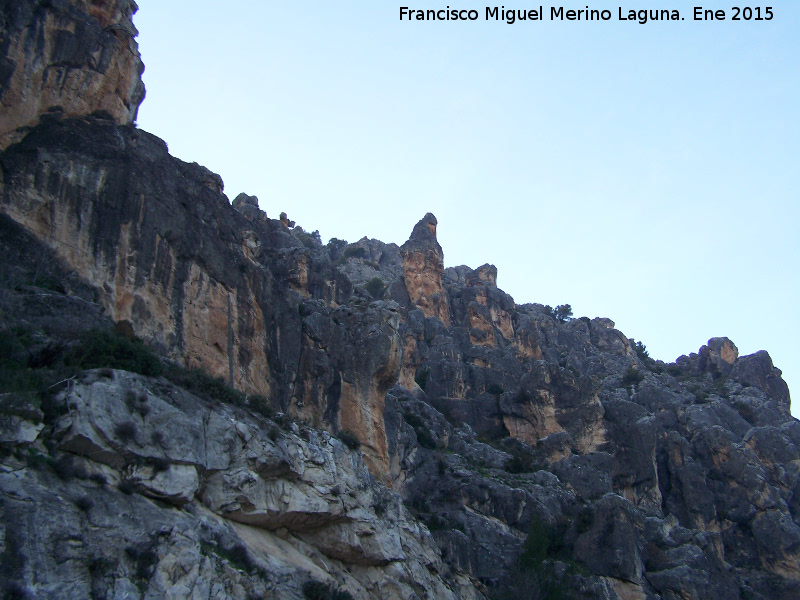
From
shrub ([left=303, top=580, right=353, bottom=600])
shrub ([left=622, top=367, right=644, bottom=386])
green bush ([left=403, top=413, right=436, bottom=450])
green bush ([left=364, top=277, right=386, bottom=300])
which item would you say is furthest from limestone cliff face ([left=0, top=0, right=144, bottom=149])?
shrub ([left=622, top=367, right=644, bottom=386])

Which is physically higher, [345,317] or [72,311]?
[345,317]

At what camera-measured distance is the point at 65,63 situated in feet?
106

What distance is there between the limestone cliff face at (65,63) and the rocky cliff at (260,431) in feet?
0.37

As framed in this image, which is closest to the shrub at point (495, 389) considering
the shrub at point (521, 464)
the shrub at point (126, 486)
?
the shrub at point (521, 464)

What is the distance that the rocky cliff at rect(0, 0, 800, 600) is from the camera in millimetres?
18969

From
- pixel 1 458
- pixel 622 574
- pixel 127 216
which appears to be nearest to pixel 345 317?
pixel 127 216

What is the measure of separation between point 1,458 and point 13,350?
4.69 metres

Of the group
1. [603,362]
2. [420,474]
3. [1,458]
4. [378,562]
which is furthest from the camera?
[603,362]

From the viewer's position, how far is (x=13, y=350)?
2050 centimetres

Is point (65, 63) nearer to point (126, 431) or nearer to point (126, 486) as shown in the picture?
point (126, 431)

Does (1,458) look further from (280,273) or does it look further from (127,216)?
(280,273)

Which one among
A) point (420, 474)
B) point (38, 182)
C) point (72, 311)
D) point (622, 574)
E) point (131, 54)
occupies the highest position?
point (131, 54)

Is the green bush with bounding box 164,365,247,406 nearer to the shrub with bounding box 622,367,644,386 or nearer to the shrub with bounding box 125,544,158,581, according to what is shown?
the shrub with bounding box 125,544,158,581

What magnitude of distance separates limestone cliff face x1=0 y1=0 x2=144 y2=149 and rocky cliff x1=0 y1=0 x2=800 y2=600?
4.4 inches
